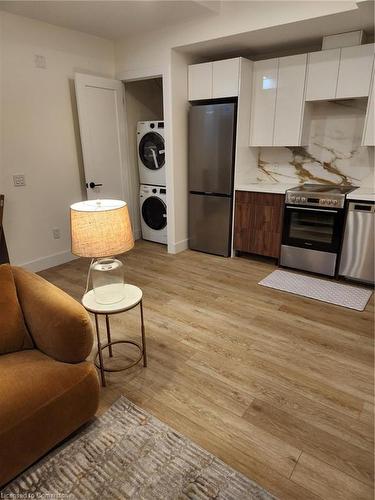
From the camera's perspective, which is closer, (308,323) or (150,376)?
(150,376)

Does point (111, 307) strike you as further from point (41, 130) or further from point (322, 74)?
point (322, 74)

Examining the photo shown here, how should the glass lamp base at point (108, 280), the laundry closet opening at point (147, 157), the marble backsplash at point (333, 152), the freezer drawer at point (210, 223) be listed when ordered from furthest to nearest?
the laundry closet opening at point (147, 157)
the freezer drawer at point (210, 223)
the marble backsplash at point (333, 152)
the glass lamp base at point (108, 280)

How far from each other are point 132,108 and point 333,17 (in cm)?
267

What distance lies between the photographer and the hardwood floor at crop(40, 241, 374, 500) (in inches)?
58.4

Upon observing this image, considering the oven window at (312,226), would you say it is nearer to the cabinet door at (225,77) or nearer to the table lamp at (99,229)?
the cabinet door at (225,77)

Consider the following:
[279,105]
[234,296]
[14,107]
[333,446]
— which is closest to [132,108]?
[14,107]

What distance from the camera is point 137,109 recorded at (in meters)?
4.46

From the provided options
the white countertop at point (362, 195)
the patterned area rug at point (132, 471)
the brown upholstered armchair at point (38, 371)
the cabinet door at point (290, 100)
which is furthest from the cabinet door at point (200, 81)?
the patterned area rug at point (132, 471)

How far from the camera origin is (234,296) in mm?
3037

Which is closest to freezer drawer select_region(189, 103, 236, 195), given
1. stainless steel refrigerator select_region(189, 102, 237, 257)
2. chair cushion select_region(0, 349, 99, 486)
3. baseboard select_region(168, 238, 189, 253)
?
stainless steel refrigerator select_region(189, 102, 237, 257)

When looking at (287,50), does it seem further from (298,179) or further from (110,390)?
(110,390)

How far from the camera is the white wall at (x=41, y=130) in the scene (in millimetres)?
3119

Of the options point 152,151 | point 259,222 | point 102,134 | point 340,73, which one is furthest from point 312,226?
point 102,134

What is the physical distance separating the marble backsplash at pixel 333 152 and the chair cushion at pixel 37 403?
10.8ft
